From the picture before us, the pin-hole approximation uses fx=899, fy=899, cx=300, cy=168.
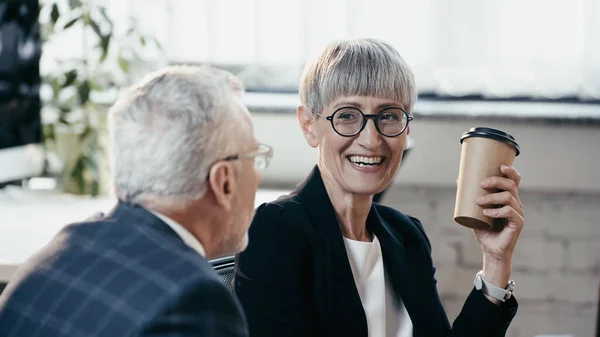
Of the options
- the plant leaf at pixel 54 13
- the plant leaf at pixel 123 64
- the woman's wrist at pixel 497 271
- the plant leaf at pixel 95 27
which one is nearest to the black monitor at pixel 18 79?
the plant leaf at pixel 54 13

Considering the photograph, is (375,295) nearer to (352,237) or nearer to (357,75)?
(352,237)

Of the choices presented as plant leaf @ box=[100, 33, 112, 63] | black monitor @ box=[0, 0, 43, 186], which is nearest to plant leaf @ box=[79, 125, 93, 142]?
black monitor @ box=[0, 0, 43, 186]

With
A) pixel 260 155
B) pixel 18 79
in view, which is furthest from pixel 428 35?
pixel 260 155

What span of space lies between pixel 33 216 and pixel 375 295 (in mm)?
1228

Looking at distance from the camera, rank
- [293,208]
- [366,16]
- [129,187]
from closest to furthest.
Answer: [129,187]
[293,208]
[366,16]

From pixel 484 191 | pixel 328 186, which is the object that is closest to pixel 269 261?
pixel 328 186

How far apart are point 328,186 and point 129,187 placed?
598mm

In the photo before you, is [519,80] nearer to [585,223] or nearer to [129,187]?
[585,223]

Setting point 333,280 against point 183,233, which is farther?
point 333,280

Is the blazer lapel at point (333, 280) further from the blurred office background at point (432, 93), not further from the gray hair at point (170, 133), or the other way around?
the blurred office background at point (432, 93)

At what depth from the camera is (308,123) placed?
1.62 m

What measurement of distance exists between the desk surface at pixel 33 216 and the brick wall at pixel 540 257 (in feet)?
2.29

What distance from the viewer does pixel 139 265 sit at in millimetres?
978

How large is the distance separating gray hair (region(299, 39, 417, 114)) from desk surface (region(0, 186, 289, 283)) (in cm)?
65
